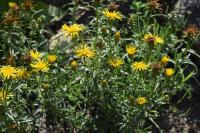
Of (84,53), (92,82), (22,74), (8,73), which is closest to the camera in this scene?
(8,73)

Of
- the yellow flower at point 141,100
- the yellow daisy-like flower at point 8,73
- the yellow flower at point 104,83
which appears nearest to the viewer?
the yellow daisy-like flower at point 8,73

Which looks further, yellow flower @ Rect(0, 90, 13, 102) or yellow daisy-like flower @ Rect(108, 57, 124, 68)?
yellow daisy-like flower @ Rect(108, 57, 124, 68)

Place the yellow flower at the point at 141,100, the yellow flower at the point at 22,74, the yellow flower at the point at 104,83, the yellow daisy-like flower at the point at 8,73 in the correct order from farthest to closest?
the yellow flower at the point at 104,83 → the yellow flower at the point at 141,100 → the yellow flower at the point at 22,74 → the yellow daisy-like flower at the point at 8,73

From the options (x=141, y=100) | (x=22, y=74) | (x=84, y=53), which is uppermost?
(x=84, y=53)

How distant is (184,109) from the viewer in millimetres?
4488

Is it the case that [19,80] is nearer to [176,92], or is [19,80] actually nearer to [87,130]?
[87,130]

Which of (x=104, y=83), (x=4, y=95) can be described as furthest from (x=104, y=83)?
(x=4, y=95)

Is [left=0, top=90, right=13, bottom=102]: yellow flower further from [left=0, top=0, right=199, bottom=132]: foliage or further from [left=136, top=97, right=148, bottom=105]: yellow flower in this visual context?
[left=136, top=97, right=148, bottom=105]: yellow flower

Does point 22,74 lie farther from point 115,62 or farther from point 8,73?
point 115,62

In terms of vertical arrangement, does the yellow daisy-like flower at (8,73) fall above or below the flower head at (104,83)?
above

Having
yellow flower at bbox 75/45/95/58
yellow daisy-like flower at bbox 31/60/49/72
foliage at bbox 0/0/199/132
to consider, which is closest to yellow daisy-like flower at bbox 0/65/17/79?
foliage at bbox 0/0/199/132

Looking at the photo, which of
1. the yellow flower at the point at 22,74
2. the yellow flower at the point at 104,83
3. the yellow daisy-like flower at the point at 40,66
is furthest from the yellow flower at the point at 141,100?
the yellow flower at the point at 22,74

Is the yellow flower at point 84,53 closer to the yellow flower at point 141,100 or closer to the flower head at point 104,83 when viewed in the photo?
the flower head at point 104,83

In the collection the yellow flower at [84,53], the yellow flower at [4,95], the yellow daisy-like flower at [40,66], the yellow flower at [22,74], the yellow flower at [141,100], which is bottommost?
the yellow flower at [141,100]
